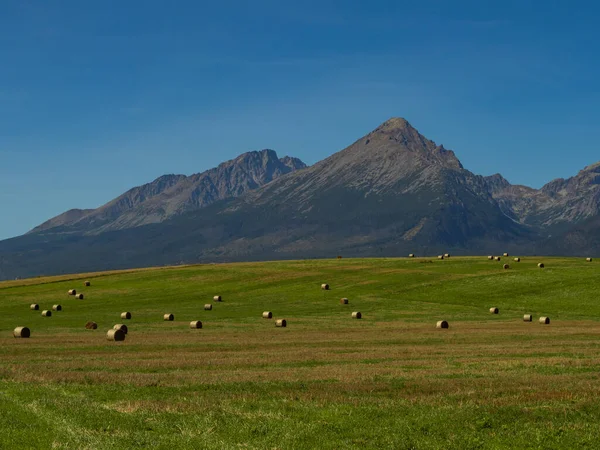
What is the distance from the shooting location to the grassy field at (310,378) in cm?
1916

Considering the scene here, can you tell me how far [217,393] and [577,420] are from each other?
12.0 meters

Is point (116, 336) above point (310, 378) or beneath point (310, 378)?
above

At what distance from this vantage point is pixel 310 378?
2909cm

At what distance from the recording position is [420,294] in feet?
308

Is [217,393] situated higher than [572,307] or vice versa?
[217,393]

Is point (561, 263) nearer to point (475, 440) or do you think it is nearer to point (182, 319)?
point (182, 319)

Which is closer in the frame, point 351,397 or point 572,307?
point 351,397

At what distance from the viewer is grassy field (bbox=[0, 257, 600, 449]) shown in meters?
19.2

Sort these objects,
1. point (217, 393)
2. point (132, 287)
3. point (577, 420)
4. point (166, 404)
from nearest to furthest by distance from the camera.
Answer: point (577, 420) → point (166, 404) → point (217, 393) → point (132, 287)

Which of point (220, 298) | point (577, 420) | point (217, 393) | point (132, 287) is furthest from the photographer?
point (132, 287)

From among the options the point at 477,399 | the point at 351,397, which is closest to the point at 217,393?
the point at 351,397

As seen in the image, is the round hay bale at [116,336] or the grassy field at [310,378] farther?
the round hay bale at [116,336]

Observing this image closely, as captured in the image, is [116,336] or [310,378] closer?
[310,378]

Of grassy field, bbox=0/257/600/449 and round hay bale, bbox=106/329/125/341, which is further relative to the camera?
round hay bale, bbox=106/329/125/341
